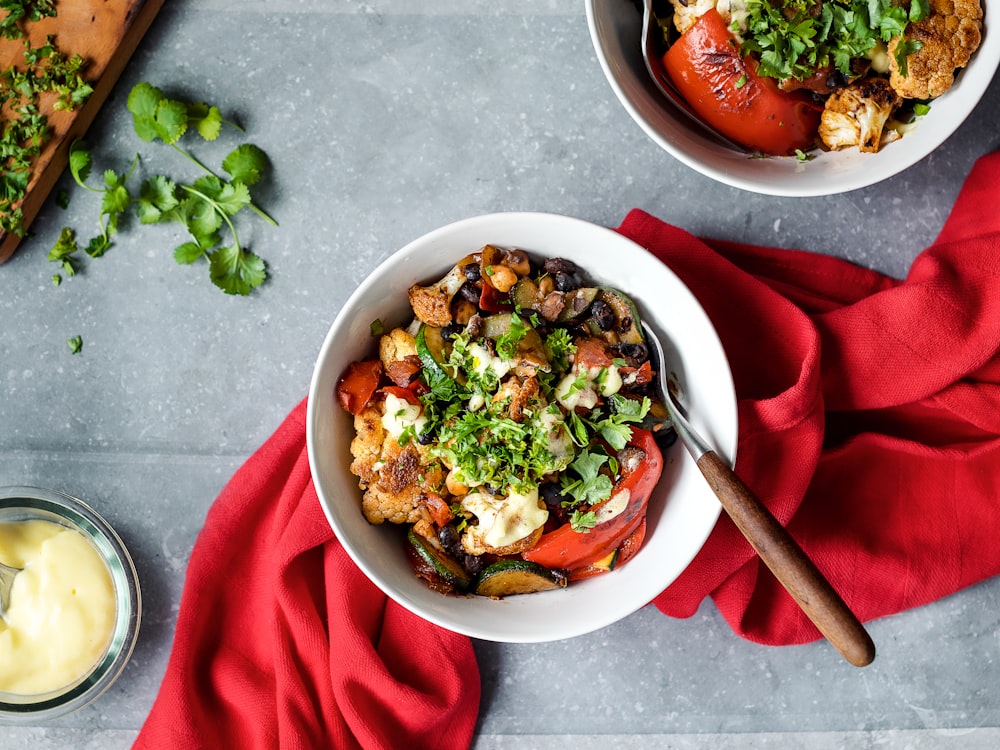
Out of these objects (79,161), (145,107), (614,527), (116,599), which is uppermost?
(145,107)

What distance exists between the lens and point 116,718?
2.52 meters

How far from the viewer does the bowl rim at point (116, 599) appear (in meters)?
2.37

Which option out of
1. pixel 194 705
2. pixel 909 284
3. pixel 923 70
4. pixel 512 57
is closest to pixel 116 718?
pixel 194 705

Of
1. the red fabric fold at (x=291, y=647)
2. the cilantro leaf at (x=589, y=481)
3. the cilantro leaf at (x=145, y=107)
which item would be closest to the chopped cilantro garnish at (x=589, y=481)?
the cilantro leaf at (x=589, y=481)

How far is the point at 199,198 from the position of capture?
2426mm

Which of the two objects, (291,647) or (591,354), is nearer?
(591,354)

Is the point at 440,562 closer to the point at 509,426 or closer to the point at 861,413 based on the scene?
the point at 509,426

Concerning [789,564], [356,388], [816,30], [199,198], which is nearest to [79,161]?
[199,198]

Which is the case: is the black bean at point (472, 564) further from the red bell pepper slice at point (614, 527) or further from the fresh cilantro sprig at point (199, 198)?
the fresh cilantro sprig at point (199, 198)

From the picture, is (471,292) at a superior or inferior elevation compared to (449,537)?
superior

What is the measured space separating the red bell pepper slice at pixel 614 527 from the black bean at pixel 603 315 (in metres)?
0.24

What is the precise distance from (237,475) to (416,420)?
0.73 m

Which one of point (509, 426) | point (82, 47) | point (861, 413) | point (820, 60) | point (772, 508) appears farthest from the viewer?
point (861, 413)

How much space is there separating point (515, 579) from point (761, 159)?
3.78 ft
